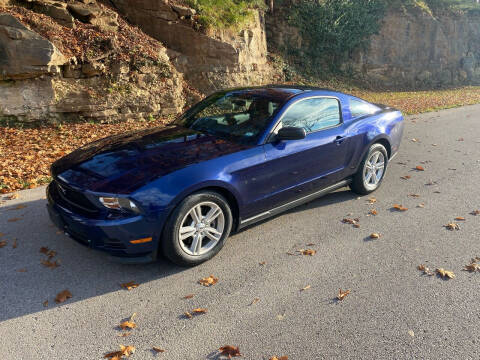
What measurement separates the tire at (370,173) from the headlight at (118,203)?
3365 mm

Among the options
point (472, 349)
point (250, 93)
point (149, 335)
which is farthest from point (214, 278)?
point (250, 93)

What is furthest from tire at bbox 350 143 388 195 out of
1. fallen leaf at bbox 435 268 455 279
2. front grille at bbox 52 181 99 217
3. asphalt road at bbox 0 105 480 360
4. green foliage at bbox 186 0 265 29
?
green foliage at bbox 186 0 265 29

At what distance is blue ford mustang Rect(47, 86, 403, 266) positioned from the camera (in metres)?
3.27

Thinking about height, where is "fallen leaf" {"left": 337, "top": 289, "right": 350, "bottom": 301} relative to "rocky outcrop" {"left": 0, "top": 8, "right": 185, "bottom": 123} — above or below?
below

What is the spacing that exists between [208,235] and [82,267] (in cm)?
121

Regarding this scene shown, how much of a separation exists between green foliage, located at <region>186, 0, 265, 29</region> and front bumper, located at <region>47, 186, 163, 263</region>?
971 cm

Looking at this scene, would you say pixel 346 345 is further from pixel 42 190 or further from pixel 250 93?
pixel 42 190

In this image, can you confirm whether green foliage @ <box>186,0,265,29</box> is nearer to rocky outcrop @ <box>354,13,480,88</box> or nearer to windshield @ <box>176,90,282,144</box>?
windshield @ <box>176,90,282,144</box>

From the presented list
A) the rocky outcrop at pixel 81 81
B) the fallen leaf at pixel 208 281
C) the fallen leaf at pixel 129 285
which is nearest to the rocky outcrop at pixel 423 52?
the rocky outcrop at pixel 81 81

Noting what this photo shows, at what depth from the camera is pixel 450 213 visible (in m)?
4.99

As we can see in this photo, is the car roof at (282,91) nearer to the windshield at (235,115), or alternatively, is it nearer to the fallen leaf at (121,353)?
the windshield at (235,115)

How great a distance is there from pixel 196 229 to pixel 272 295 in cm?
93

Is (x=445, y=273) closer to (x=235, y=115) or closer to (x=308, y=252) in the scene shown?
(x=308, y=252)

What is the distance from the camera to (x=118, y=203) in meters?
3.23
